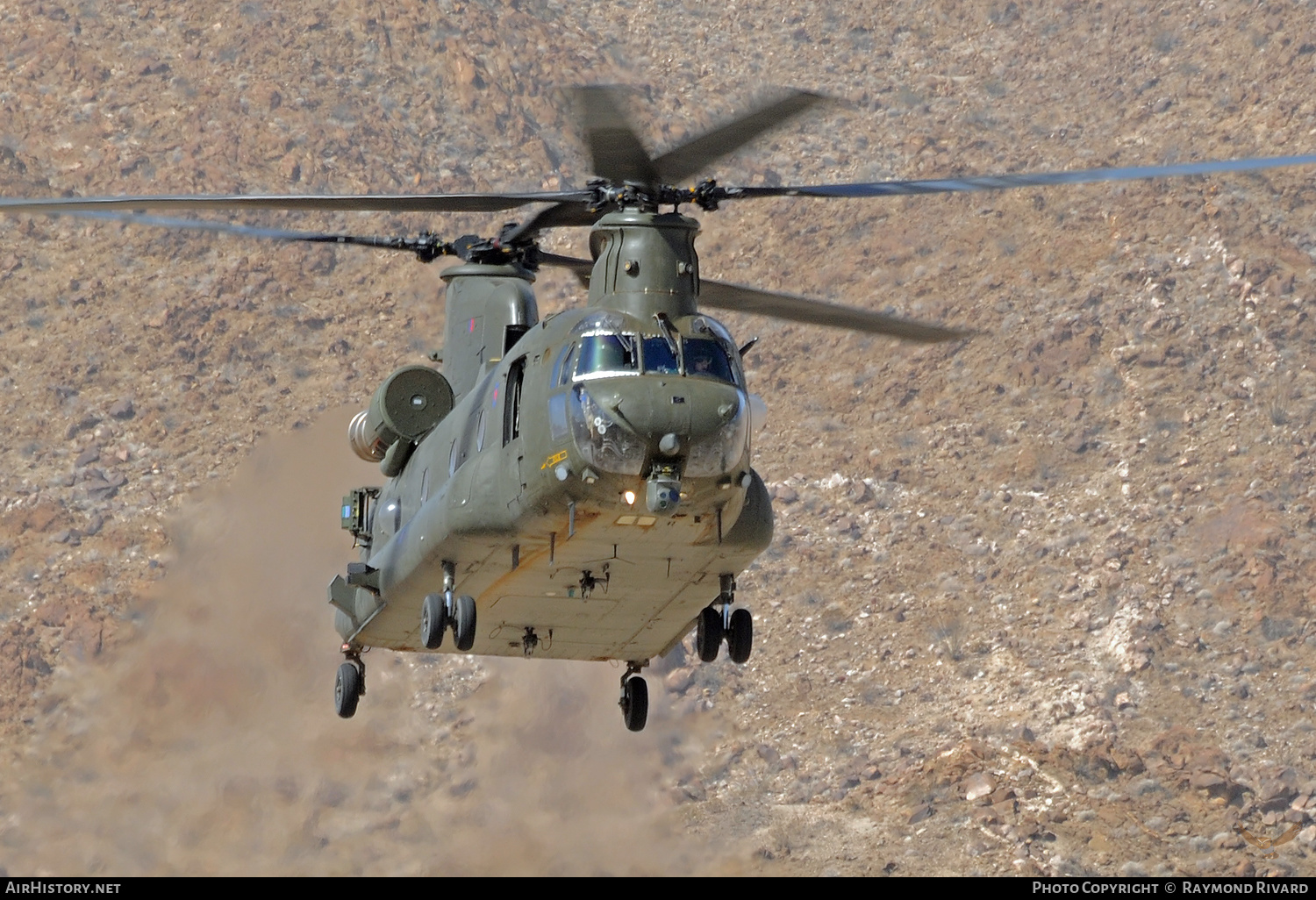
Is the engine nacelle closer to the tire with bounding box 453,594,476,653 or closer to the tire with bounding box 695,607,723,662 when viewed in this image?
the tire with bounding box 453,594,476,653

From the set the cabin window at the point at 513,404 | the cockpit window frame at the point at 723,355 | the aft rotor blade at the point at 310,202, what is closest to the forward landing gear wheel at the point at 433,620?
the cabin window at the point at 513,404

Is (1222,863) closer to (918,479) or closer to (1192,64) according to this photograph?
(918,479)

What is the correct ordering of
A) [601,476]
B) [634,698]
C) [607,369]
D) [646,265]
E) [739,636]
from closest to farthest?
1. [601,476]
2. [607,369]
3. [646,265]
4. [739,636]
5. [634,698]

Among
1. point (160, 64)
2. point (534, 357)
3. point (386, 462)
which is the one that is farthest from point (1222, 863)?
point (160, 64)

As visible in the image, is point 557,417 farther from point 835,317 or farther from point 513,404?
point 835,317

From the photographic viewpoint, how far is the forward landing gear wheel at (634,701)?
24062 millimetres

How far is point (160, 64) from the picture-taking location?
62031mm

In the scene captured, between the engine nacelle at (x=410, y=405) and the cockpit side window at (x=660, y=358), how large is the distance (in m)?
5.34

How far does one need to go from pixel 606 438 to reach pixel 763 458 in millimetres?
34687

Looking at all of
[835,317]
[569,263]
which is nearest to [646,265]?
[835,317]

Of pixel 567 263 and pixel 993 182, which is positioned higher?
pixel 567 263

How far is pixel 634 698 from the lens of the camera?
949 inches

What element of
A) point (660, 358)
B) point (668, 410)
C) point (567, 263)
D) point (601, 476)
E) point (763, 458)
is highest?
point (763, 458)

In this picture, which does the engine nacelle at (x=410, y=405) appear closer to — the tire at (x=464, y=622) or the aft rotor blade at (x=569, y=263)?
the aft rotor blade at (x=569, y=263)
